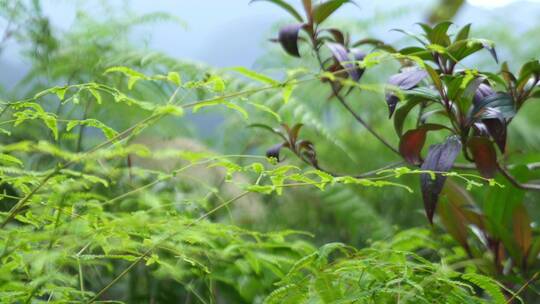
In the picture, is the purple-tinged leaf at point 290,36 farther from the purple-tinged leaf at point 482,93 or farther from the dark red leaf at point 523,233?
the dark red leaf at point 523,233

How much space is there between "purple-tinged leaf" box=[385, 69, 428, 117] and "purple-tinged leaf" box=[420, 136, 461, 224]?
0.08m

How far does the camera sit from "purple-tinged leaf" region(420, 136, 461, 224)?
74cm

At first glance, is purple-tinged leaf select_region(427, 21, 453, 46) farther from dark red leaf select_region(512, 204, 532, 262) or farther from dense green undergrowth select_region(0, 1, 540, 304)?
dark red leaf select_region(512, 204, 532, 262)

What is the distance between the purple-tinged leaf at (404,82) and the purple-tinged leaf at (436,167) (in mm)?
79

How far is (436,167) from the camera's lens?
0.76 metres

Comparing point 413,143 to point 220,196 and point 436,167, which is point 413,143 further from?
point 220,196

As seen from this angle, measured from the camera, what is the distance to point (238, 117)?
207 cm

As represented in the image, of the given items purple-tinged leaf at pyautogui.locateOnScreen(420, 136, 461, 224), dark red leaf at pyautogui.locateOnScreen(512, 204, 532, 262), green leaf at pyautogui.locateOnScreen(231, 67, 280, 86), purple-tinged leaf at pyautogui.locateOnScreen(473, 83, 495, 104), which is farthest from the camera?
dark red leaf at pyautogui.locateOnScreen(512, 204, 532, 262)

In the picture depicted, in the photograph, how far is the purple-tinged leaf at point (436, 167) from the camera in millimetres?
739

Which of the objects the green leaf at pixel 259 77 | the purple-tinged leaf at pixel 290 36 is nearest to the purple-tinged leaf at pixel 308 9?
the purple-tinged leaf at pixel 290 36

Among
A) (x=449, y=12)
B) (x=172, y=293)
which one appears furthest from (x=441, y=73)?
(x=449, y=12)

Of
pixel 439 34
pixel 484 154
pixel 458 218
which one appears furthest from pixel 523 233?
pixel 439 34

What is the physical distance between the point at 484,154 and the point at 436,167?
0.31 ft

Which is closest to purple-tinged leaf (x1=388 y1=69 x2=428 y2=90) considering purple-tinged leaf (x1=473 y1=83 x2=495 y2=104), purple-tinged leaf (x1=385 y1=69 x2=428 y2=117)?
purple-tinged leaf (x1=385 y1=69 x2=428 y2=117)
